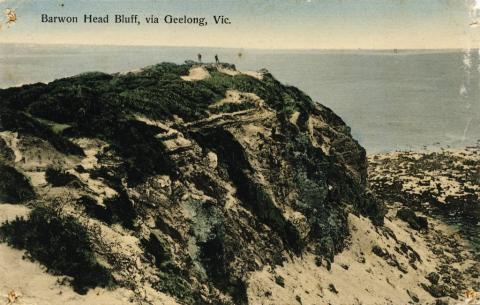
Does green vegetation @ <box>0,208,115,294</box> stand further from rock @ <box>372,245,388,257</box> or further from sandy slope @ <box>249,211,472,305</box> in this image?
rock @ <box>372,245,388,257</box>

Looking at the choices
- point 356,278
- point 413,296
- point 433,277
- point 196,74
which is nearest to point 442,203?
point 433,277

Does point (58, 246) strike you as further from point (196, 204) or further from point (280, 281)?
point (280, 281)

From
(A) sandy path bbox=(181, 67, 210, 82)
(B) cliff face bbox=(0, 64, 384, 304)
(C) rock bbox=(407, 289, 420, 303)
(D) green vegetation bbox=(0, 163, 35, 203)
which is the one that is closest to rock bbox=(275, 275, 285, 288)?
(B) cliff face bbox=(0, 64, 384, 304)

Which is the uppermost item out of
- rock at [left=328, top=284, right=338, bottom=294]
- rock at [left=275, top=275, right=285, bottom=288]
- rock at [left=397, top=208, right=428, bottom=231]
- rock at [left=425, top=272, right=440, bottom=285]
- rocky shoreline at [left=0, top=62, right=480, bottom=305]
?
rocky shoreline at [left=0, top=62, right=480, bottom=305]

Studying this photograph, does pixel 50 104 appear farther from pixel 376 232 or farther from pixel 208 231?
pixel 376 232

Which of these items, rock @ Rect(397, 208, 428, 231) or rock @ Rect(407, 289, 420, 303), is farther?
rock @ Rect(397, 208, 428, 231)

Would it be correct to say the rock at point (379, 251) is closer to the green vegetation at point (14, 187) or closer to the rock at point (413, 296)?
the rock at point (413, 296)
